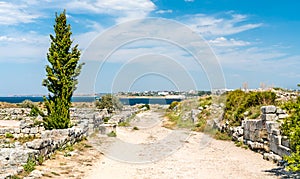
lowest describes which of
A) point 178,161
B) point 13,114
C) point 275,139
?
point 178,161

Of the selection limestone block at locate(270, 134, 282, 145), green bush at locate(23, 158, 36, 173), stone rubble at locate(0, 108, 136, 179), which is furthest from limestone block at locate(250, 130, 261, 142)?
green bush at locate(23, 158, 36, 173)

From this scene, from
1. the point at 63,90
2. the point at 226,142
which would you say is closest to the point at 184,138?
the point at 226,142

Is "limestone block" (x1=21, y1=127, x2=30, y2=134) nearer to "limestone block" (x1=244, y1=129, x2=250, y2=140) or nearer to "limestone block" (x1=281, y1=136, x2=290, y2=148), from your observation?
"limestone block" (x1=244, y1=129, x2=250, y2=140)

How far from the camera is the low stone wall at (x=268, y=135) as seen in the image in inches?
427

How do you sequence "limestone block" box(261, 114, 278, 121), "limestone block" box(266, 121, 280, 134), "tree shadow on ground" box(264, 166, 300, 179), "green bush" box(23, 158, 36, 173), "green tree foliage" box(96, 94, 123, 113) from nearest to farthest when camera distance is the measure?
"green bush" box(23, 158, 36, 173) → "tree shadow on ground" box(264, 166, 300, 179) → "limestone block" box(266, 121, 280, 134) → "limestone block" box(261, 114, 278, 121) → "green tree foliage" box(96, 94, 123, 113)

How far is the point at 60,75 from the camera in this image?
1495cm

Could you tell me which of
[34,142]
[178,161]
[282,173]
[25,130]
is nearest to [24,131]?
[25,130]

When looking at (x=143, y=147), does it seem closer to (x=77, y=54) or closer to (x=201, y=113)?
(x=77, y=54)

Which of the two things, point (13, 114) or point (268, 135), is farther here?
point (13, 114)

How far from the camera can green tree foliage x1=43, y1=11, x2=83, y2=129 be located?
1468 centimetres

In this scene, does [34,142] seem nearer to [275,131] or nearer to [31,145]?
[31,145]

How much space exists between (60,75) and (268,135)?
Result: 379 inches

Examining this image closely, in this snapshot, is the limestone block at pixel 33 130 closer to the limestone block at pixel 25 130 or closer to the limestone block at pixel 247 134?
the limestone block at pixel 25 130

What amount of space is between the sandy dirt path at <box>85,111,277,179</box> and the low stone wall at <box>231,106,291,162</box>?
14.5 inches
